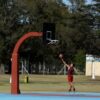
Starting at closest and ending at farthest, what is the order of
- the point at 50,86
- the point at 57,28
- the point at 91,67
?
the point at 50,86, the point at 57,28, the point at 91,67

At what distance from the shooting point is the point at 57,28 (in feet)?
202

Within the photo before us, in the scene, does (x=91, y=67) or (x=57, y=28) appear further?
(x=91, y=67)

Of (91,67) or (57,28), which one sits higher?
(57,28)

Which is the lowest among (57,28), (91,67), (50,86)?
(50,86)

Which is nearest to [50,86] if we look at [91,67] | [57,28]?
[57,28]

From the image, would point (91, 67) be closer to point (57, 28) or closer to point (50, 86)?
point (57, 28)

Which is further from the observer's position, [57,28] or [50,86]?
[57,28]

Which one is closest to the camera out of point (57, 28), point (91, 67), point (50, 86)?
point (50, 86)

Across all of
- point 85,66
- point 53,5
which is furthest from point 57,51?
point 53,5

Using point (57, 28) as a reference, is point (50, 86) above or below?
below

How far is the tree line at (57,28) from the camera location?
180 ft

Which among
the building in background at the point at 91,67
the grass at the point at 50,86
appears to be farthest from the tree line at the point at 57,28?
the grass at the point at 50,86

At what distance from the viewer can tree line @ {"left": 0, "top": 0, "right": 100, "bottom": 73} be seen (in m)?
54.9

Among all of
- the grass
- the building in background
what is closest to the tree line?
the building in background
